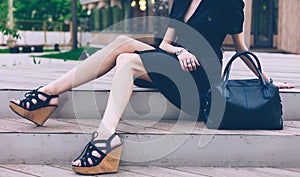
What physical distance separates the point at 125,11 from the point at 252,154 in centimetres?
2459

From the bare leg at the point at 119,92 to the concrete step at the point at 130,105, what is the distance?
29cm

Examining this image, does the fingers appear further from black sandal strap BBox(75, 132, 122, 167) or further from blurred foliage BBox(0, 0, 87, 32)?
blurred foliage BBox(0, 0, 87, 32)

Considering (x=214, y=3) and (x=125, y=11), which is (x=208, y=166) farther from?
(x=125, y=11)

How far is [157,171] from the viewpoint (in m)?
2.74

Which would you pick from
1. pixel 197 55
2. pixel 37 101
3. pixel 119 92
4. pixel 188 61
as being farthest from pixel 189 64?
pixel 37 101

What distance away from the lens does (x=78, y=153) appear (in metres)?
2.85

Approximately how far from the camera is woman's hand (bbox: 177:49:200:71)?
282 centimetres

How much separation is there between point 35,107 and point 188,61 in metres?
0.85

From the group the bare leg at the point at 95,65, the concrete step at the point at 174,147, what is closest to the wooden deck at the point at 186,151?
the concrete step at the point at 174,147

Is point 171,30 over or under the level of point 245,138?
over

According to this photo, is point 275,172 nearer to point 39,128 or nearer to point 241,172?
point 241,172

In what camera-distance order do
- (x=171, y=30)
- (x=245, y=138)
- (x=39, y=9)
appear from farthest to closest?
(x=39, y=9)
(x=171, y=30)
(x=245, y=138)

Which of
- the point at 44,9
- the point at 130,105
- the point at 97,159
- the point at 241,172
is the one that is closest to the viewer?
the point at 97,159

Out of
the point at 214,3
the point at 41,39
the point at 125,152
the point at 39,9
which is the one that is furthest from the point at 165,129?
the point at 39,9
